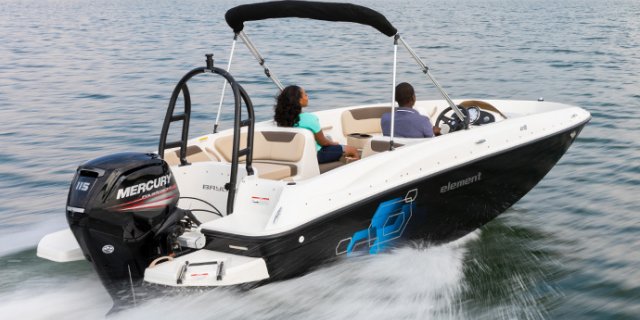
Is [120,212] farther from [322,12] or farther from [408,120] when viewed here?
[408,120]

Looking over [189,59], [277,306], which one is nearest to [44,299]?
[277,306]

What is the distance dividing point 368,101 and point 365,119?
558 centimetres

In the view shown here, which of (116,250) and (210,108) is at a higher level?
(116,250)

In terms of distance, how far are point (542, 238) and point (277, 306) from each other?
273 centimetres

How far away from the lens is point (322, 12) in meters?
5.20

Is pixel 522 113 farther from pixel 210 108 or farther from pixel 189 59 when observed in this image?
pixel 189 59

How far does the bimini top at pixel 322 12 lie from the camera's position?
5.11 m

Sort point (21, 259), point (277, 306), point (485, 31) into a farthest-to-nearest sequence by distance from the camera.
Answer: point (485, 31) < point (21, 259) < point (277, 306)

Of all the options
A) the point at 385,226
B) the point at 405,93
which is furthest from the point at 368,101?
the point at 385,226

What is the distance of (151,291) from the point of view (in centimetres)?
445

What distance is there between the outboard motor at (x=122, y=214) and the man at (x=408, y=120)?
1951mm

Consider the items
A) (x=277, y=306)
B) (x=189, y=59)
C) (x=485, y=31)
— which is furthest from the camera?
(x=485, y=31)

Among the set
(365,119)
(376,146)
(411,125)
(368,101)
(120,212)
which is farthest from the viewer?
(368,101)

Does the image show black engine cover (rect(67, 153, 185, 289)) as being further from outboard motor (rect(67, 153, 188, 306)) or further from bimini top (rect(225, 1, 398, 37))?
bimini top (rect(225, 1, 398, 37))
